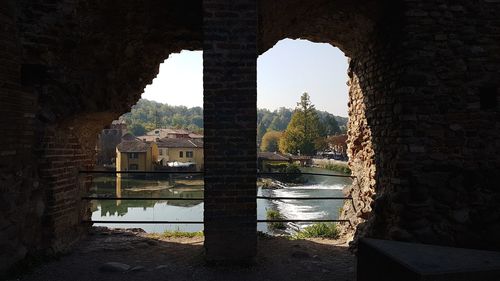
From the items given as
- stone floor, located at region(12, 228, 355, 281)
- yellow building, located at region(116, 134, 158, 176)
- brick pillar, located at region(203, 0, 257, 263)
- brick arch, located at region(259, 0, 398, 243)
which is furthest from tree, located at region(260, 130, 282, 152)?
brick pillar, located at region(203, 0, 257, 263)

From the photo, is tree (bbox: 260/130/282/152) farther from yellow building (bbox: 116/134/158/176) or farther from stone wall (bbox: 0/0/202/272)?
stone wall (bbox: 0/0/202/272)

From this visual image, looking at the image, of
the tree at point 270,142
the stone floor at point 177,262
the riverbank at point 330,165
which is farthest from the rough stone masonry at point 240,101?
the tree at point 270,142

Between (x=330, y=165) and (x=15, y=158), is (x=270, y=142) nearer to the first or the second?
(x=330, y=165)

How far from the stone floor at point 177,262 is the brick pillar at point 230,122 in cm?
38

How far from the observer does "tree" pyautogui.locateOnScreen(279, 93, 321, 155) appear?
164 ft

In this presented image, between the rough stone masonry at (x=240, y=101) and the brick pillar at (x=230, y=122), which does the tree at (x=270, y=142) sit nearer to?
the rough stone masonry at (x=240, y=101)

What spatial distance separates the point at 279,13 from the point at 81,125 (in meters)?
3.20

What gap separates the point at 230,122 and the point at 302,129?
157 ft

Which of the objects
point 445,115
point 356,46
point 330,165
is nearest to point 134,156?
point 330,165

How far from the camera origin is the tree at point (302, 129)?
50.1 metres

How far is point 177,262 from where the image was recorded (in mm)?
4207

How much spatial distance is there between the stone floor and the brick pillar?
1.26 ft

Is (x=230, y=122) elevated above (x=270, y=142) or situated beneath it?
situated beneath

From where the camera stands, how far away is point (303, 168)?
4666 centimetres
